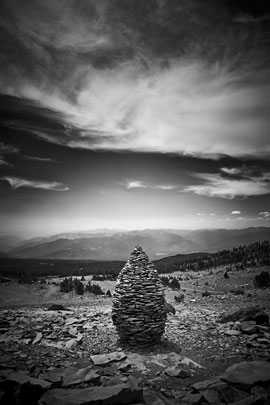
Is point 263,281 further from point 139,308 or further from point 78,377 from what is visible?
point 78,377

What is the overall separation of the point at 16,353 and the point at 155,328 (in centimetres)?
437

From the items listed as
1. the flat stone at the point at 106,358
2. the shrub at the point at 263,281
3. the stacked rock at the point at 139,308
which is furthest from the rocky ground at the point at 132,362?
the shrub at the point at 263,281

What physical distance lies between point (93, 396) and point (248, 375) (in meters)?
3.46

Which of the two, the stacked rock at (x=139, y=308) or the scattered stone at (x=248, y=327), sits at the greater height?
the stacked rock at (x=139, y=308)

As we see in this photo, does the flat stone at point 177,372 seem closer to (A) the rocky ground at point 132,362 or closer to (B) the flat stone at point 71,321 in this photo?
(A) the rocky ground at point 132,362

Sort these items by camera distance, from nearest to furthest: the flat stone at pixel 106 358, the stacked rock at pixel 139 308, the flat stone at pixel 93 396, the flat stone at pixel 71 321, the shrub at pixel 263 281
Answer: the flat stone at pixel 93 396 < the flat stone at pixel 106 358 < the stacked rock at pixel 139 308 < the flat stone at pixel 71 321 < the shrub at pixel 263 281

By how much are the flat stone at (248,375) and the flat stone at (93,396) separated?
7.03 feet

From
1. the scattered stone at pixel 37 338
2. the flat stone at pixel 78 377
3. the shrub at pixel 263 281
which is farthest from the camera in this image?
the shrub at pixel 263 281

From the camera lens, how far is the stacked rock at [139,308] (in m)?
7.14

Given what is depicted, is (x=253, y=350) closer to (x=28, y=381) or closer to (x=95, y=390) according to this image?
(x=95, y=390)

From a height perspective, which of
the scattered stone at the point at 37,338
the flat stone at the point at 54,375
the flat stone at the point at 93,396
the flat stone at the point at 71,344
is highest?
the flat stone at the point at 93,396

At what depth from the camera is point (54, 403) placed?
12.2 ft

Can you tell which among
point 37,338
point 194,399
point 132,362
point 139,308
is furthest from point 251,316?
point 37,338

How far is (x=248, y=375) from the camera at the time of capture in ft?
16.0
